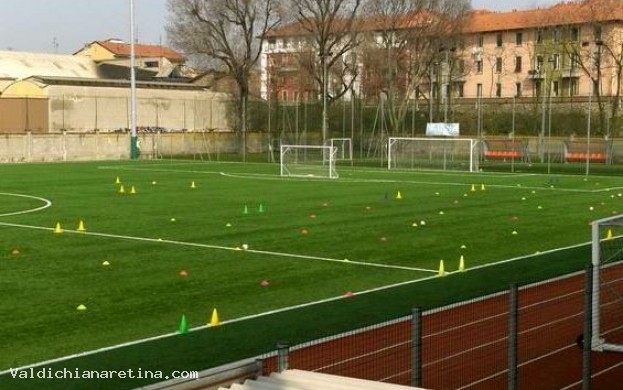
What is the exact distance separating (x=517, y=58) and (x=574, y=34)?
50.2 feet

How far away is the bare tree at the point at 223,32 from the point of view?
247 feet

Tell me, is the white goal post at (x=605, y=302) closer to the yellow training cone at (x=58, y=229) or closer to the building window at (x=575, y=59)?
the yellow training cone at (x=58, y=229)

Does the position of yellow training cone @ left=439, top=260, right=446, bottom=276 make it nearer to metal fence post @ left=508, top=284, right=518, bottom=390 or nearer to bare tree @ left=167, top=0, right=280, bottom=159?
metal fence post @ left=508, top=284, right=518, bottom=390

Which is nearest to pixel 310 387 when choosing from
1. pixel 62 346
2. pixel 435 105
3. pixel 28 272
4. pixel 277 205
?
pixel 62 346

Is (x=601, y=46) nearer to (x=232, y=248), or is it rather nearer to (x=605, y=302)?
(x=232, y=248)

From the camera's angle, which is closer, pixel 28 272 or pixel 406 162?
pixel 28 272

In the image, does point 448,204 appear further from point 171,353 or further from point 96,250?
point 171,353

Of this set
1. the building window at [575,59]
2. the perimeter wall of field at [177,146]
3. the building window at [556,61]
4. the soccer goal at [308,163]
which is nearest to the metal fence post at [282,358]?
the soccer goal at [308,163]

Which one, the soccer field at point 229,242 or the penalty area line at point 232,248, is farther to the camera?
the penalty area line at point 232,248

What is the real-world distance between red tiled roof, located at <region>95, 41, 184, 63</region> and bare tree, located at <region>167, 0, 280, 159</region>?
33.7 metres

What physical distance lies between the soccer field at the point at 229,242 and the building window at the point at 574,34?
164 ft

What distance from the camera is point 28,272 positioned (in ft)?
45.0

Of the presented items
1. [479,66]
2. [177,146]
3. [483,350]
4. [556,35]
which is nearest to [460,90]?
[479,66]

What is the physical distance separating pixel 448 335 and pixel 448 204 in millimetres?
16870
